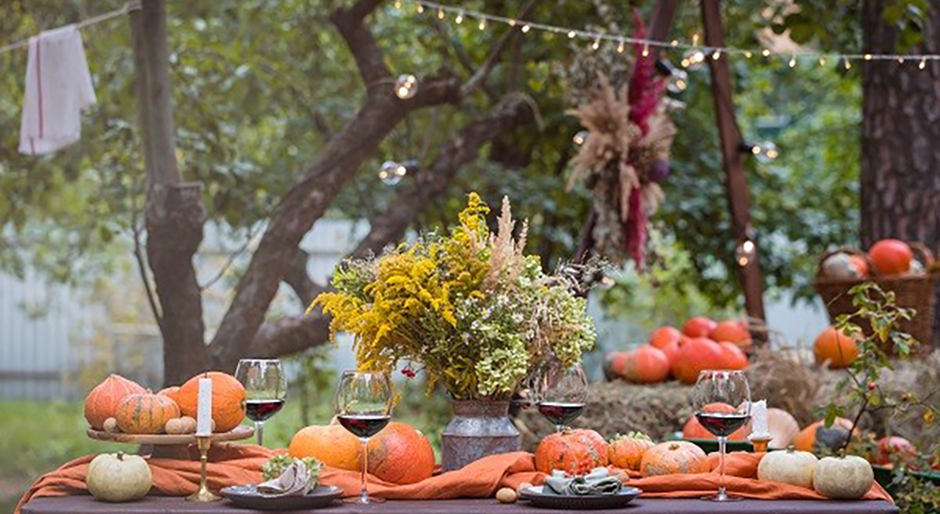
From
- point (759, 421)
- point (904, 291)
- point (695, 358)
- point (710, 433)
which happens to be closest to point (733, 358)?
point (695, 358)

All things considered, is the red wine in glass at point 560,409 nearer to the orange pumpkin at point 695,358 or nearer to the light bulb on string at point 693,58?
the orange pumpkin at point 695,358

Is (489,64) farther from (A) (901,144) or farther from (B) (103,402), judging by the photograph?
(B) (103,402)

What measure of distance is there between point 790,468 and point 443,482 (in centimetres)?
67

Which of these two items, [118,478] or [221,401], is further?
[221,401]

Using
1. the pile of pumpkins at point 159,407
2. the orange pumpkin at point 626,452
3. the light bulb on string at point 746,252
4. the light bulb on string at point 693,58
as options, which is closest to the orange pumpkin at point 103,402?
the pile of pumpkins at point 159,407

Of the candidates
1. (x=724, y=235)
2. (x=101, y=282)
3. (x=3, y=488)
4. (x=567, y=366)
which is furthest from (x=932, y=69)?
(x=101, y=282)

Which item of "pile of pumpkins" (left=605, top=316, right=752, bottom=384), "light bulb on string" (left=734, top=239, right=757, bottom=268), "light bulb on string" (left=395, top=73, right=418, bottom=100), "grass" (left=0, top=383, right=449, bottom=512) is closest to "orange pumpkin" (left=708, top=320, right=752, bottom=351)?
"pile of pumpkins" (left=605, top=316, right=752, bottom=384)

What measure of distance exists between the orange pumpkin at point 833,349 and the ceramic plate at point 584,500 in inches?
108

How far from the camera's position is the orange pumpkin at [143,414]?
9.49ft

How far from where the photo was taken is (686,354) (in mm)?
5363

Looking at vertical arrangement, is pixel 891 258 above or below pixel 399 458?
above

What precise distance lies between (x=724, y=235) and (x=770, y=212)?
0.41 meters

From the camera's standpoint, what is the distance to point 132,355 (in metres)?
12.6

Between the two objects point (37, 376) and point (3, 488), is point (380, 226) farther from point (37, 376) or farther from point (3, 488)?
point (37, 376)
